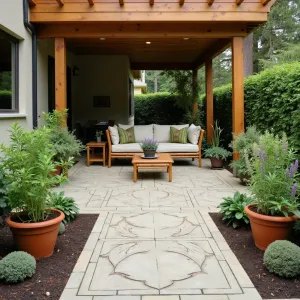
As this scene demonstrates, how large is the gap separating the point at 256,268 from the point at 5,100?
4.44 meters

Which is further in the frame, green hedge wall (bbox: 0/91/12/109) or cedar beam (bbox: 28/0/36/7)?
cedar beam (bbox: 28/0/36/7)

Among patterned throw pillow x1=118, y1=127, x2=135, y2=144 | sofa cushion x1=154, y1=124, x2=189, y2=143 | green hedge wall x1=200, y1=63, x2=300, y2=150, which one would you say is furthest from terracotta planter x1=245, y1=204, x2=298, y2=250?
sofa cushion x1=154, y1=124, x2=189, y2=143

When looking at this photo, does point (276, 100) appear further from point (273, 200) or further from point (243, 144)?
point (273, 200)

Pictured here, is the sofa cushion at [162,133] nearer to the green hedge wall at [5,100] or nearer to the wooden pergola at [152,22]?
the wooden pergola at [152,22]

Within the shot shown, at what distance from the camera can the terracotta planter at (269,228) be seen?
3031 millimetres

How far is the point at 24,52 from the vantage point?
245 inches

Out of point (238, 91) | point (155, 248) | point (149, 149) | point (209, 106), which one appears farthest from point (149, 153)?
point (209, 106)

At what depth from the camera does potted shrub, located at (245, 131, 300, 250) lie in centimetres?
304

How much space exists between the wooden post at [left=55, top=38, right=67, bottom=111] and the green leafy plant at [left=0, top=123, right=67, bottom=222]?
158 inches

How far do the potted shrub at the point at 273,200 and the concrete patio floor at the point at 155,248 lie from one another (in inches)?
13.8

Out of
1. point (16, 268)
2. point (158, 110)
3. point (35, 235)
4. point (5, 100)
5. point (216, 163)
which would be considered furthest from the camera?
point (158, 110)

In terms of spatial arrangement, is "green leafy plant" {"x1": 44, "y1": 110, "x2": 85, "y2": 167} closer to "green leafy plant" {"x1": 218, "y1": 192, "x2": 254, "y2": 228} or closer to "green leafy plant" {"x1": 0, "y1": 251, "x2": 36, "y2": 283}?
"green leafy plant" {"x1": 218, "y1": 192, "x2": 254, "y2": 228}

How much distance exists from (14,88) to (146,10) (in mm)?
2667

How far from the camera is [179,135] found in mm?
8406
